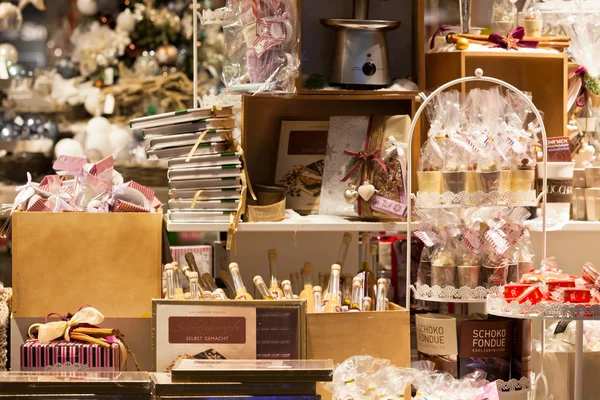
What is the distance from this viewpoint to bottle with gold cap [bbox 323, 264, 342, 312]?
9.54 ft

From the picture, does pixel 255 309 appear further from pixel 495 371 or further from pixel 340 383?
pixel 495 371

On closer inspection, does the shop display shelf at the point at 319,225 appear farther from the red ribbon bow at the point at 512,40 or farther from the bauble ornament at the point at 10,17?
the bauble ornament at the point at 10,17

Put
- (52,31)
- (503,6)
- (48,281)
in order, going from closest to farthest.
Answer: (48,281) → (503,6) → (52,31)

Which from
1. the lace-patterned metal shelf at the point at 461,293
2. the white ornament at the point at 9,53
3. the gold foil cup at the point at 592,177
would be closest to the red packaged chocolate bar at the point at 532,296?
the lace-patterned metal shelf at the point at 461,293

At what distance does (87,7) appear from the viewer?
4.00 m

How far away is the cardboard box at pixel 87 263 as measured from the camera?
9.48 feet

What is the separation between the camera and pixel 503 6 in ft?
11.2

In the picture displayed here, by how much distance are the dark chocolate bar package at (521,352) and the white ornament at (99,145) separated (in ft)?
6.29

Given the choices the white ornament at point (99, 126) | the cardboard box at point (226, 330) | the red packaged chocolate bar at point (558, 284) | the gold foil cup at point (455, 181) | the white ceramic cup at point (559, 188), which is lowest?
the cardboard box at point (226, 330)

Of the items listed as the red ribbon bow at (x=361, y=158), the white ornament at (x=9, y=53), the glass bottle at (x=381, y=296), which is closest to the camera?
the glass bottle at (x=381, y=296)

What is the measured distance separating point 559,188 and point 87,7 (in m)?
2.13

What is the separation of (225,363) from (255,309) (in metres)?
0.22

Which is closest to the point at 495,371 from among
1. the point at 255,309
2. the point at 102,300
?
the point at 255,309

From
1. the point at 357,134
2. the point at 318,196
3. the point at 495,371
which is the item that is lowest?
the point at 495,371
